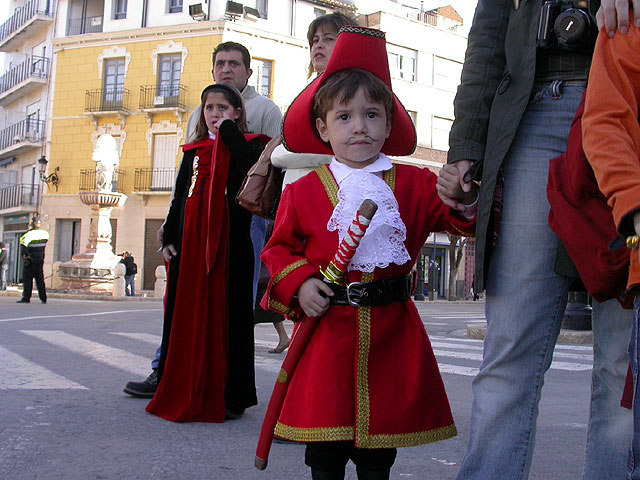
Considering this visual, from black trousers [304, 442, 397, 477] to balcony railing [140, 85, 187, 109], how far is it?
106 ft

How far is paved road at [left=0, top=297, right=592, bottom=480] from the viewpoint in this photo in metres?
3.09

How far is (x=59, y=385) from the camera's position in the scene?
197 inches

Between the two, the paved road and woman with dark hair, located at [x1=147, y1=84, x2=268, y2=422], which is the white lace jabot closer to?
the paved road

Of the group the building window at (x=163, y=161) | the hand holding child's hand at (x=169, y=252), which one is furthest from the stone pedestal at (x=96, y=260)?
the hand holding child's hand at (x=169, y=252)

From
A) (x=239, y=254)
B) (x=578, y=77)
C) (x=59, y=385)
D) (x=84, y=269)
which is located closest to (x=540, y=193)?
(x=578, y=77)

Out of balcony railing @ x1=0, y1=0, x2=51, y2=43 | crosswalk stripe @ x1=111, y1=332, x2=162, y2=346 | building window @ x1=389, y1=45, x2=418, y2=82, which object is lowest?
crosswalk stripe @ x1=111, y1=332, x2=162, y2=346

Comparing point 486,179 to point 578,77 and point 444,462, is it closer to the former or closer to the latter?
point 578,77

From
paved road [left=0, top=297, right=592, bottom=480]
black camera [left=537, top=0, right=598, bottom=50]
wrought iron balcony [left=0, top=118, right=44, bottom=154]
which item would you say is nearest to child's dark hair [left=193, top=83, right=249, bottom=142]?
paved road [left=0, top=297, right=592, bottom=480]

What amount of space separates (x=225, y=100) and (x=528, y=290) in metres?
2.51

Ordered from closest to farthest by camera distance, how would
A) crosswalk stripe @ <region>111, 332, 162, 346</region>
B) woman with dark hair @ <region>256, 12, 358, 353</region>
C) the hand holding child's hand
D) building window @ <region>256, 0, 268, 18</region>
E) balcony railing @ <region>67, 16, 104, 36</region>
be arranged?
woman with dark hair @ <region>256, 12, 358, 353</region>, the hand holding child's hand, crosswalk stripe @ <region>111, 332, 162, 346</region>, building window @ <region>256, 0, 268, 18</region>, balcony railing @ <region>67, 16, 104, 36</region>

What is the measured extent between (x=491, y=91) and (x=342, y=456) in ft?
4.14

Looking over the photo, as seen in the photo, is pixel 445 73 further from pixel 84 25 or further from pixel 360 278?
pixel 360 278

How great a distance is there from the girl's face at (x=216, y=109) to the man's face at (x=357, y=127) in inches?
73.4

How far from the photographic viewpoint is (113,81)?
116 feet
